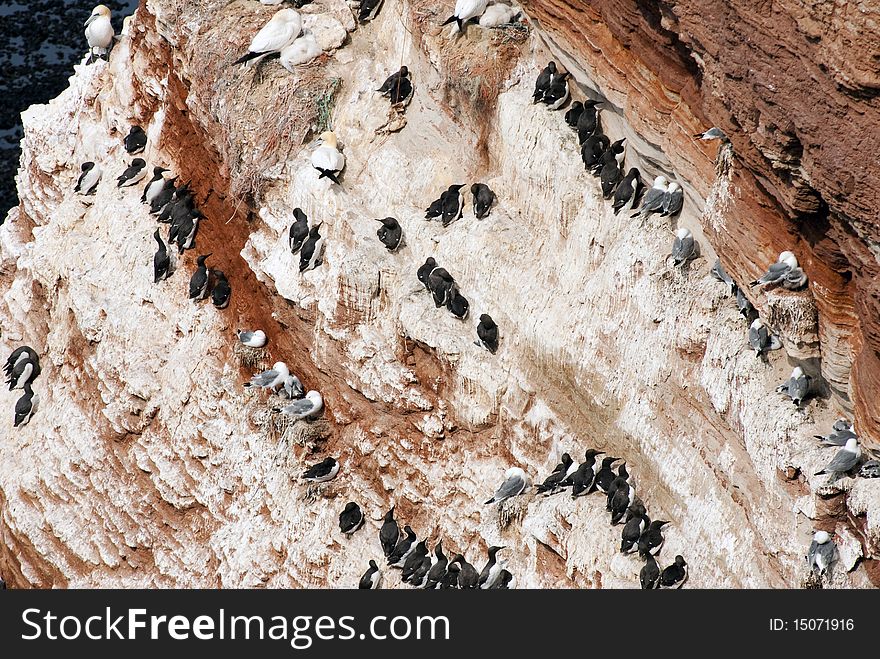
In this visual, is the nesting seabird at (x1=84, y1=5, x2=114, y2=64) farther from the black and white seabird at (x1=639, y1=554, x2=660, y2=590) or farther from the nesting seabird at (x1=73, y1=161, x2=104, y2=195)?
the black and white seabird at (x1=639, y1=554, x2=660, y2=590)

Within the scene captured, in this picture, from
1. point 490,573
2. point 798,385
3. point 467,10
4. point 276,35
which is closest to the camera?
point 798,385

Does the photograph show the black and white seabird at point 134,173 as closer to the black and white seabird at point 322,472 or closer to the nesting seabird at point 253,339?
the nesting seabird at point 253,339

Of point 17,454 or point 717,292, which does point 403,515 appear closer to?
point 717,292

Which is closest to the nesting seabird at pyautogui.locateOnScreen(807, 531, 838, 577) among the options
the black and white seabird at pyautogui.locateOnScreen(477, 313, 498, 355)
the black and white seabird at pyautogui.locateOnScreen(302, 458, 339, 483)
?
the black and white seabird at pyautogui.locateOnScreen(477, 313, 498, 355)

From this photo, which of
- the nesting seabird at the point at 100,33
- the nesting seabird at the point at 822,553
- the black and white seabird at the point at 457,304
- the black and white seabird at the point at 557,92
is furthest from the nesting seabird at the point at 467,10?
the nesting seabird at the point at 822,553

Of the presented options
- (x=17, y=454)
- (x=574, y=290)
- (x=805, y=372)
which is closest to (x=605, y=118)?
(x=574, y=290)

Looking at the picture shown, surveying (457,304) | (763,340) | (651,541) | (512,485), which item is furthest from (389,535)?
(763,340)

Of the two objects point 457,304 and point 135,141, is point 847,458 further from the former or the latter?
point 135,141
